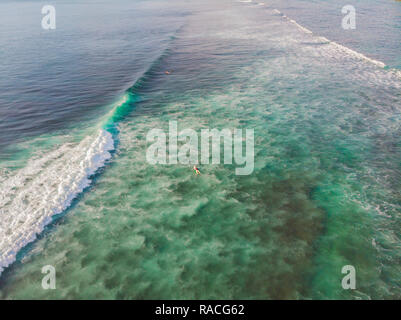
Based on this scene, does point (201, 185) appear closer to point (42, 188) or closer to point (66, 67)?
point (42, 188)

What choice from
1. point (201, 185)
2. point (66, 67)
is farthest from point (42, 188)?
point (66, 67)

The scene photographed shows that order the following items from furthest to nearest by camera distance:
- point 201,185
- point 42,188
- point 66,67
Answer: point 66,67 < point 201,185 < point 42,188

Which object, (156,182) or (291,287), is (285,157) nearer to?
(156,182)

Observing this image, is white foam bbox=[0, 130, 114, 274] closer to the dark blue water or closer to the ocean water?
the ocean water

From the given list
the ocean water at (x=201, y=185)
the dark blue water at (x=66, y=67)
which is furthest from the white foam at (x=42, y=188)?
the dark blue water at (x=66, y=67)

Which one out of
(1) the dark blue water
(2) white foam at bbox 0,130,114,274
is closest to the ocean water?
(2) white foam at bbox 0,130,114,274

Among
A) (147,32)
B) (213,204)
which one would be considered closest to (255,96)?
(213,204)

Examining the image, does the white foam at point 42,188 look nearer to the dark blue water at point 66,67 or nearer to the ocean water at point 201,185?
the ocean water at point 201,185
